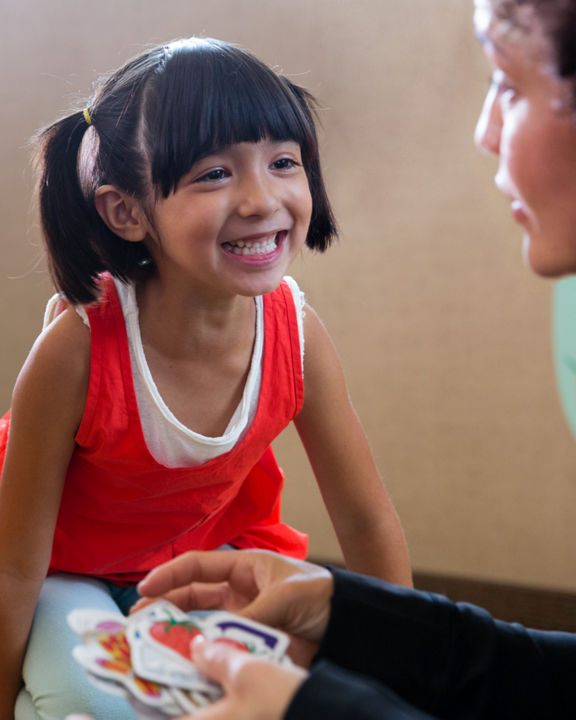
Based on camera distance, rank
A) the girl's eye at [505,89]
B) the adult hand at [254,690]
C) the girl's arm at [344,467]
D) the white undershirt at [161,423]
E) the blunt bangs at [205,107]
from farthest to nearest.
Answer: the girl's arm at [344,467] → the white undershirt at [161,423] → the blunt bangs at [205,107] → the girl's eye at [505,89] → the adult hand at [254,690]

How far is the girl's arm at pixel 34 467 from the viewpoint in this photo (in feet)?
3.47

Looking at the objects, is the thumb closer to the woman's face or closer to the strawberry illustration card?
the strawberry illustration card

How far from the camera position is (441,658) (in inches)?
30.2

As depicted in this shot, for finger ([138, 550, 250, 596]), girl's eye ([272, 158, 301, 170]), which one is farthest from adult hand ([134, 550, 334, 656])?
girl's eye ([272, 158, 301, 170])

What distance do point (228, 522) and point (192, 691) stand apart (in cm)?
60

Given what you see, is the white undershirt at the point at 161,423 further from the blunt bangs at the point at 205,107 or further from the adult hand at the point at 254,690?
the adult hand at the point at 254,690

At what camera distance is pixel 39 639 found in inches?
42.2

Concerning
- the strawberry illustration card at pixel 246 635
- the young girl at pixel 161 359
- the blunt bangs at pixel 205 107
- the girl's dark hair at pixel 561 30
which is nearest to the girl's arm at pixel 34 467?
the young girl at pixel 161 359

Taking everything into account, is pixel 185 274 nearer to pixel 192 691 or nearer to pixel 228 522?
pixel 228 522

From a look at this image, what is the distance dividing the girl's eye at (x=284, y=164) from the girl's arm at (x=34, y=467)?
32 centimetres

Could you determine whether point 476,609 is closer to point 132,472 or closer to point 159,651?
point 159,651

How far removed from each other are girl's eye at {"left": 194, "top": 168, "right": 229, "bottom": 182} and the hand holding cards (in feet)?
1.61

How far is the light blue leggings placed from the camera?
1.00m

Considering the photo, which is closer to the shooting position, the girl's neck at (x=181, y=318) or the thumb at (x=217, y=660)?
the thumb at (x=217, y=660)
